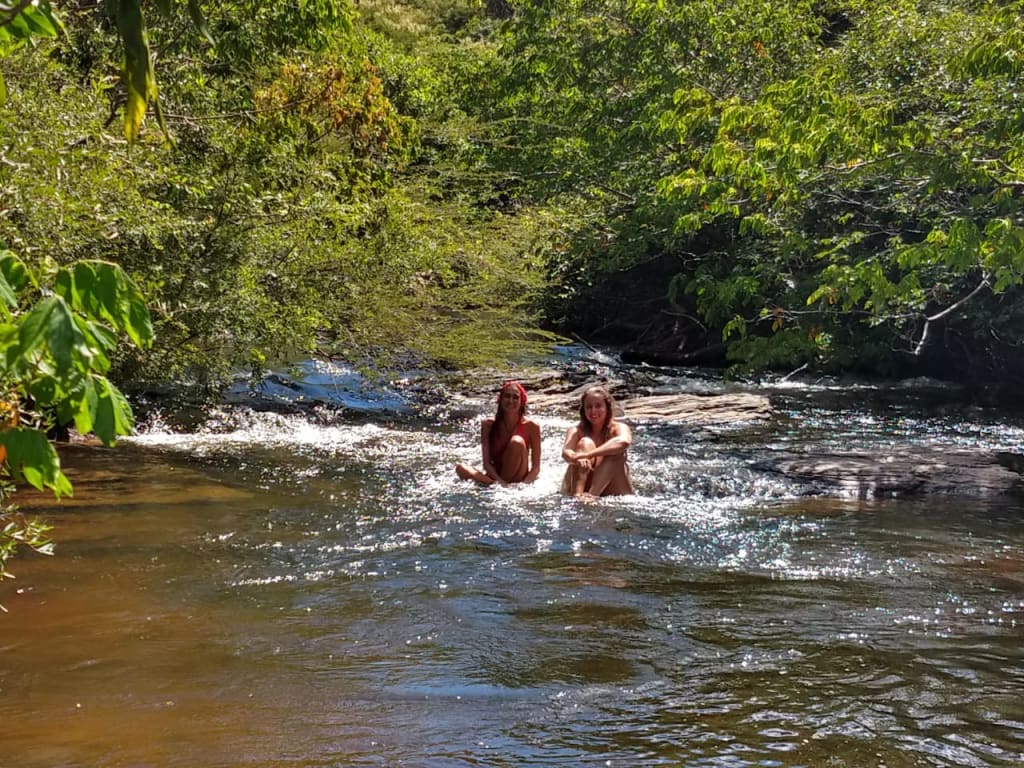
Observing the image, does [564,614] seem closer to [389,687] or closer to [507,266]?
[389,687]

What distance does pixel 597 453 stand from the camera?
8.42 meters

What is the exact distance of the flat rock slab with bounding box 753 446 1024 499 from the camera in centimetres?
905

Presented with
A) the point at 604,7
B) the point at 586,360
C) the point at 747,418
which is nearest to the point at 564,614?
the point at 747,418

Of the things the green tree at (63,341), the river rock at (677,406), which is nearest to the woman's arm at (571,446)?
the river rock at (677,406)

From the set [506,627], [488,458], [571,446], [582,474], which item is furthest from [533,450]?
[506,627]

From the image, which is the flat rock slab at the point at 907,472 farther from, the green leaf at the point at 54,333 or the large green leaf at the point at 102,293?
the green leaf at the point at 54,333

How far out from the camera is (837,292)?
33.7 feet

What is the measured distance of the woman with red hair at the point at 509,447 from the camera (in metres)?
9.23

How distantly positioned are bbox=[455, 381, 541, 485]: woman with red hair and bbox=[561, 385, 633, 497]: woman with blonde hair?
19.0 inches

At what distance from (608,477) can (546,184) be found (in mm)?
12204

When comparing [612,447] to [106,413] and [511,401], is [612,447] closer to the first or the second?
[511,401]

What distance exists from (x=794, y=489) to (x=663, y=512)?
1630 millimetres

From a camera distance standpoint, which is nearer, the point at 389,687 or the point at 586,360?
A: the point at 389,687

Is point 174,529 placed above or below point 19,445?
below
